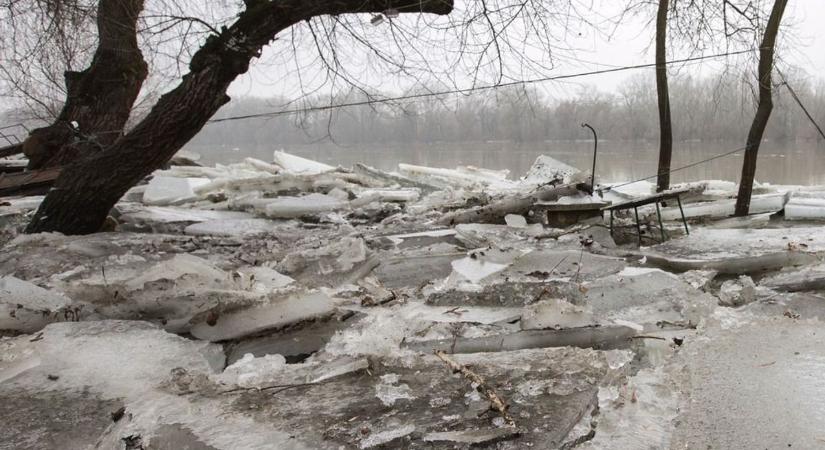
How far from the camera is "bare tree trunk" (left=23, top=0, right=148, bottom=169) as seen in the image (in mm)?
5324

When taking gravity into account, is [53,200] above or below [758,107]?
below

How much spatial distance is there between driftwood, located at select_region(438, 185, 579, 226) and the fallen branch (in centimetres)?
327

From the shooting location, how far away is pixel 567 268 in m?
3.44

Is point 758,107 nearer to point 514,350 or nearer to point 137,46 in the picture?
point 514,350

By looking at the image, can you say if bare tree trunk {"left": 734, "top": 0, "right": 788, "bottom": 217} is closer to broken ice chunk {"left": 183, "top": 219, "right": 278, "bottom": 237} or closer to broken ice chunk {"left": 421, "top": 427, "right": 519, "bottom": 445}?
broken ice chunk {"left": 183, "top": 219, "right": 278, "bottom": 237}

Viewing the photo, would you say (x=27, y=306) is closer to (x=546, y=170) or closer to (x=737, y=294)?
(x=737, y=294)

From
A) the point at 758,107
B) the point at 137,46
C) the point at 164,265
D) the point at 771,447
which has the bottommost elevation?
the point at 771,447

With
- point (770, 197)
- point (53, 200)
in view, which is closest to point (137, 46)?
point (53, 200)

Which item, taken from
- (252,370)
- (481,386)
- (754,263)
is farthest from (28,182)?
(754,263)

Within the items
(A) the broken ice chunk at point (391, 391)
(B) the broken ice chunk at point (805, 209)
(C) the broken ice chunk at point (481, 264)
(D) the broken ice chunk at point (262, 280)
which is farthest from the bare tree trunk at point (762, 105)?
(A) the broken ice chunk at point (391, 391)

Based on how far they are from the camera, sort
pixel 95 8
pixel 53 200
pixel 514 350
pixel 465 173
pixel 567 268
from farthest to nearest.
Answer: pixel 465 173 → pixel 95 8 → pixel 53 200 → pixel 567 268 → pixel 514 350

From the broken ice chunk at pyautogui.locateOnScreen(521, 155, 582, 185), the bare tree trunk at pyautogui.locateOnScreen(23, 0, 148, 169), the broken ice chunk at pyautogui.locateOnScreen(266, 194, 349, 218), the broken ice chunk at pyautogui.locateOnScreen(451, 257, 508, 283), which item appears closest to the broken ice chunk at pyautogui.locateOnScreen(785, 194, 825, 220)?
the broken ice chunk at pyautogui.locateOnScreen(521, 155, 582, 185)

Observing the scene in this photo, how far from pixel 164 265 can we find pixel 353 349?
1198 millimetres

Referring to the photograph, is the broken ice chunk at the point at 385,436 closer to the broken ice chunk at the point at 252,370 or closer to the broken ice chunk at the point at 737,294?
the broken ice chunk at the point at 252,370
